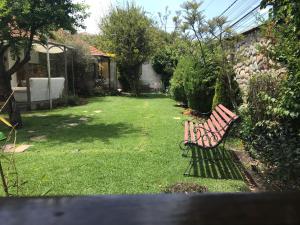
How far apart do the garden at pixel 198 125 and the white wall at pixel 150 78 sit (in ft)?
49.1

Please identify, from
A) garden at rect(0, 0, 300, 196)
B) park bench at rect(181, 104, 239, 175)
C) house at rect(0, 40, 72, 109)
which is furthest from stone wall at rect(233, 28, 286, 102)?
house at rect(0, 40, 72, 109)

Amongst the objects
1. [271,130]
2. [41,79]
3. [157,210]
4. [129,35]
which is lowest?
[271,130]

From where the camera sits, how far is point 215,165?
22.2 ft

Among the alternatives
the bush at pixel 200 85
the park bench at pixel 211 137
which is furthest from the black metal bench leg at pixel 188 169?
the bush at pixel 200 85

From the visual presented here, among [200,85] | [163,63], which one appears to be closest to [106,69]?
[163,63]

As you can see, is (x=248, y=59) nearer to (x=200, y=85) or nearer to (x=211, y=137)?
(x=200, y=85)

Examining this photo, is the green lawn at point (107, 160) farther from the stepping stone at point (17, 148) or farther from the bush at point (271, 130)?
the bush at point (271, 130)

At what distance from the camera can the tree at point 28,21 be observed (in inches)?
390

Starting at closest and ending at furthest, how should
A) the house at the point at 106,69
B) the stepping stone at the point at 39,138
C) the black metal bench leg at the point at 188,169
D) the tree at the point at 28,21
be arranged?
the black metal bench leg at the point at 188,169, the stepping stone at the point at 39,138, the tree at the point at 28,21, the house at the point at 106,69

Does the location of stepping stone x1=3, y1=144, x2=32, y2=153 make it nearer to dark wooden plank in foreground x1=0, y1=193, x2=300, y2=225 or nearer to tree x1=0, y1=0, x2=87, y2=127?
tree x1=0, y1=0, x2=87, y2=127

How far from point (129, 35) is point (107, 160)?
1660cm

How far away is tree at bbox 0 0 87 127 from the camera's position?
9.91m

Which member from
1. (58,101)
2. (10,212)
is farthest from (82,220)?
(58,101)

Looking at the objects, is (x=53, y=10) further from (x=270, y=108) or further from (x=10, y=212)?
(x=10, y=212)
